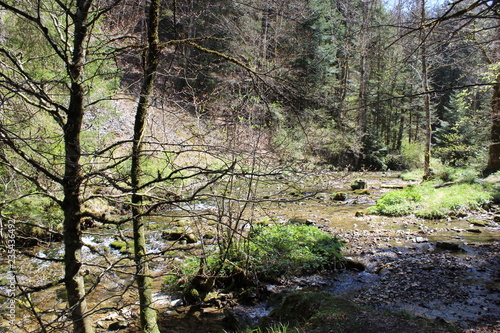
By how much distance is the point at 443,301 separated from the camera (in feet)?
14.8

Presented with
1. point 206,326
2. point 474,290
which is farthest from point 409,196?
point 206,326

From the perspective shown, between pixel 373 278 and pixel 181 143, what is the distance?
4889 mm

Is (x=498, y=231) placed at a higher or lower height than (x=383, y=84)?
lower

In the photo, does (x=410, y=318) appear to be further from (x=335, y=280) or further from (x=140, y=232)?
(x=140, y=232)

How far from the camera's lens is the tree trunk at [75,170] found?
2057 millimetres

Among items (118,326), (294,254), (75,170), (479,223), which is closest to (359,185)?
(479,223)

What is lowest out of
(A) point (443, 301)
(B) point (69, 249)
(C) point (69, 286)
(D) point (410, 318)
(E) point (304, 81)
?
(A) point (443, 301)

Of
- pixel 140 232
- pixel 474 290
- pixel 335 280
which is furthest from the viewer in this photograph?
pixel 335 280

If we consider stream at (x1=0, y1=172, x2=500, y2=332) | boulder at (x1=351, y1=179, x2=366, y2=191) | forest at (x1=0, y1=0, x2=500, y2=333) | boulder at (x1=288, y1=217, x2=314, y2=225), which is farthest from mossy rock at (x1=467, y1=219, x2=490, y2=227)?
boulder at (x1=351, y1=179, x2=366, y2=191)

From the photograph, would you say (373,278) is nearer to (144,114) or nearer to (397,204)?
(144,114)

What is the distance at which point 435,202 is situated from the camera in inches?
405

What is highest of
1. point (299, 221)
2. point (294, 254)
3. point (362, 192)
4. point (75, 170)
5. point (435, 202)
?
point (75, 170)

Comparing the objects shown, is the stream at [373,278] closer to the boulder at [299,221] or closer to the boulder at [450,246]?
the boulder at [450,246]

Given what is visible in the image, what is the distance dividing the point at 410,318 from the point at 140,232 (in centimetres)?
312
